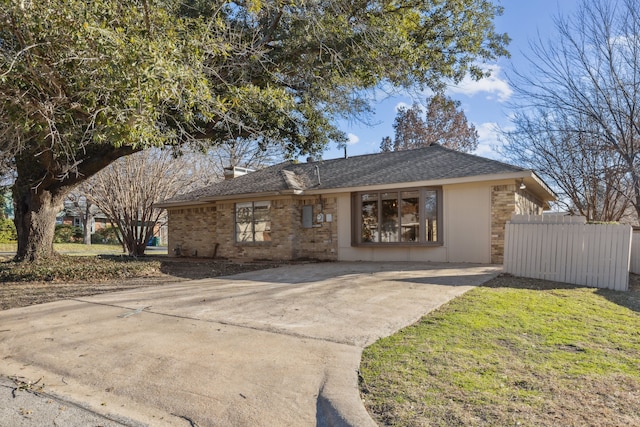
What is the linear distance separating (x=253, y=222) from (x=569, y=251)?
10.1 metres

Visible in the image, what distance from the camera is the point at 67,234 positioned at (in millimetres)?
32750

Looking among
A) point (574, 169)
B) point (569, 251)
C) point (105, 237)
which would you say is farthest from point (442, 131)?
point (105, 237)

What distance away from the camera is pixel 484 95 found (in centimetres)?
1403

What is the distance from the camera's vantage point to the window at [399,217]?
1238cm

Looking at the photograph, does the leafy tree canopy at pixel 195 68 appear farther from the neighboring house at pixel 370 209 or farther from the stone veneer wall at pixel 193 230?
the stone veneer wall at pixel 193 230

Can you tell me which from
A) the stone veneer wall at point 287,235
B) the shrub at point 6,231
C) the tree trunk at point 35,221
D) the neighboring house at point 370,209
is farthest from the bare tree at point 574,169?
the shrub at point 6,231

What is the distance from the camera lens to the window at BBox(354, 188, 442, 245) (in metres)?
12.4

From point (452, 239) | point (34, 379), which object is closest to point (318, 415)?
point (34, 379)

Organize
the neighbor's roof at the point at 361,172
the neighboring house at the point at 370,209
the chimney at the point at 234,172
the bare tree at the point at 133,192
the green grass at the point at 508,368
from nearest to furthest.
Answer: the green grass at the point at 508,368 → the neighboring house at the point at 370,209 → the neighbor's roof at the point at 361,172 → the bare tree at the point at 133,192 → the chimney at the point at 234,172

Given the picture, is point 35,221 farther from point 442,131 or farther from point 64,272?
point 442,131

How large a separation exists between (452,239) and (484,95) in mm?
5299

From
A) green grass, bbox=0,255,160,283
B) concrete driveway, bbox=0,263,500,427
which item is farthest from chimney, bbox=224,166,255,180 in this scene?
concrete driveway, bbox=0,263,500,427

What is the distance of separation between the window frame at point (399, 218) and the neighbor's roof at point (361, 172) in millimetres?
360

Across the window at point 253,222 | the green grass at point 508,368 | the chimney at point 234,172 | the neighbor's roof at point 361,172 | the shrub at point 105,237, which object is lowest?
the shrub at point 105,237
